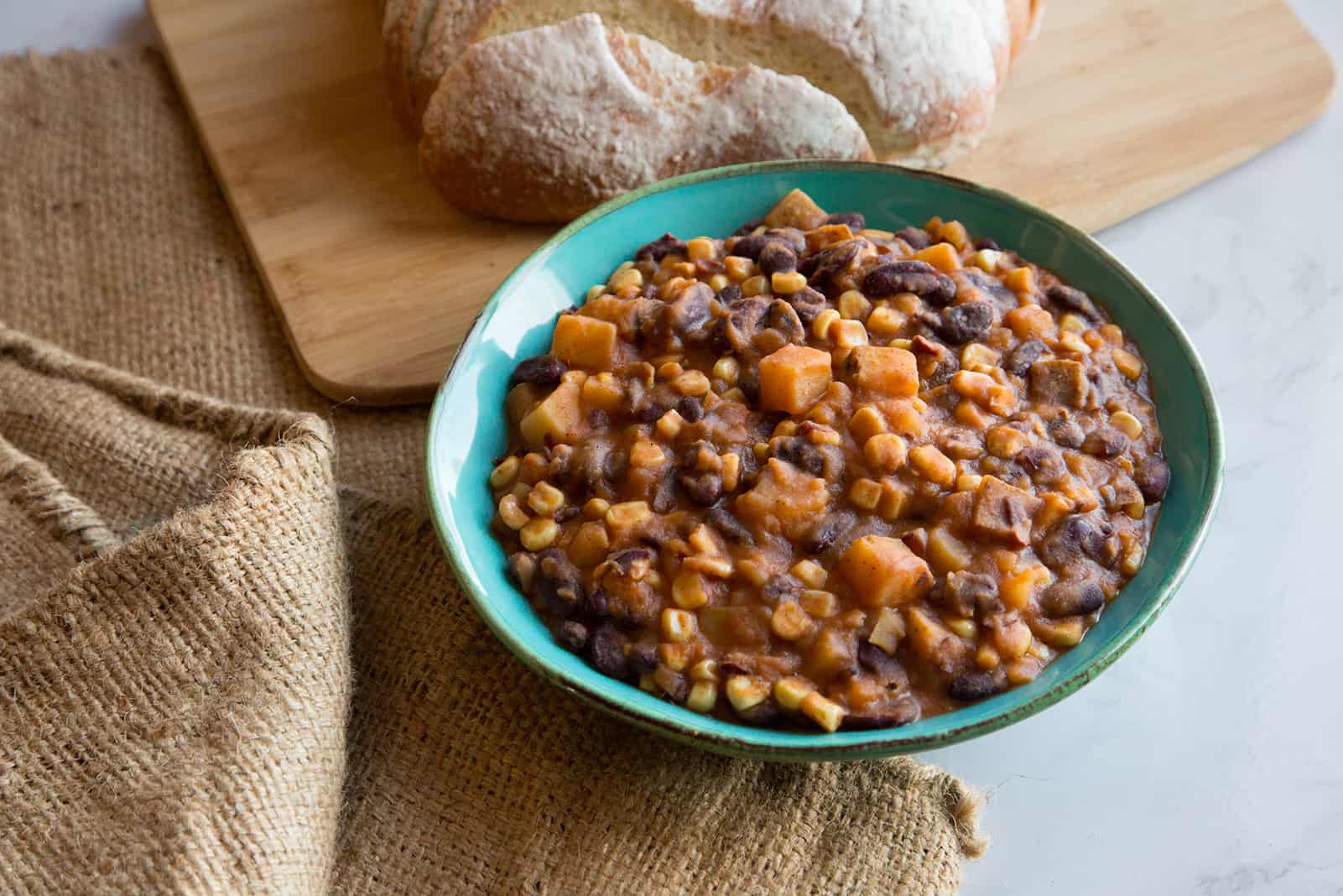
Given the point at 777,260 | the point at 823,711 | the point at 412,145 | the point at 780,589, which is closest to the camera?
the point at 823,711

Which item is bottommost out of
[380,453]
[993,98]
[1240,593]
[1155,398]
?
[1240,593]

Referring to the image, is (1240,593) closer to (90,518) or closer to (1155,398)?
(1155,398)

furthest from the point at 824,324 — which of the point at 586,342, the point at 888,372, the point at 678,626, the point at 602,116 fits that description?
the point at 602,116

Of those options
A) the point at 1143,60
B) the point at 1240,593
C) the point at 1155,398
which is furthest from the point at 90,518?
the point at 1143,60

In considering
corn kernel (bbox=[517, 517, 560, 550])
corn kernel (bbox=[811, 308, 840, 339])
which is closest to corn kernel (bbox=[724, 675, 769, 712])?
corn kernel (bbox=[517, 517, 560, 550])

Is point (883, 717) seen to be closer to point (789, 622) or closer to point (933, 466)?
point (789, 622)

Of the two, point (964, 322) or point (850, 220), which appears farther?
point (850, 220)

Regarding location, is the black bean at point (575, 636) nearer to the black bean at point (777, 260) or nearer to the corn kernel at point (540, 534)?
the corn kernel at point (540, 534)

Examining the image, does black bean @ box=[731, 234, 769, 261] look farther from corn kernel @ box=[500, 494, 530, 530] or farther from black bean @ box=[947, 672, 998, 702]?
black bean @ box=[947, 672, 998, 702]
